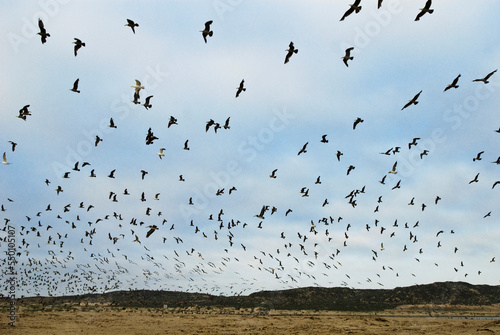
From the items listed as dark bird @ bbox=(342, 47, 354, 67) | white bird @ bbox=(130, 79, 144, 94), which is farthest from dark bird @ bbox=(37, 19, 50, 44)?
dark bird @ bbox=(342, 47, 354, 67)

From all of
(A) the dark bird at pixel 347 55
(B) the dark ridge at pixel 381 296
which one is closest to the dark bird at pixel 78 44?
(A) the dark bird at pixel 347 55

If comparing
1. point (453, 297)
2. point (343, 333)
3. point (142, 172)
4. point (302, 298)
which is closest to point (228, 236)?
point (142, 172)

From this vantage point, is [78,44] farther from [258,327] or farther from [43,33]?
[258,327]

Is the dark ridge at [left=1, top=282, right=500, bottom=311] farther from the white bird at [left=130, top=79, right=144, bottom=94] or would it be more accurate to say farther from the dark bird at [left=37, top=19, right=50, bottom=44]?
the dark bird at [left=37, top=19, right=50, bottom=44]

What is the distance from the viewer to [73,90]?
87.7 feet

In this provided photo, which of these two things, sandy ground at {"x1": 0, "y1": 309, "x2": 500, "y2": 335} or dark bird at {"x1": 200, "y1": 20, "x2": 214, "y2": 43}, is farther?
sandy ground at {"x1": 0, "y1": 309, "x2": 500, "y2": 335}

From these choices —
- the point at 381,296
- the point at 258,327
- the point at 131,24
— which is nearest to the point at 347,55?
the point at 131,24

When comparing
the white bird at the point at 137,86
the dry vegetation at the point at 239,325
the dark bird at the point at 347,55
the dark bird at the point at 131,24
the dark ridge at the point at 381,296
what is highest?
the dark bird at the point at 131,24

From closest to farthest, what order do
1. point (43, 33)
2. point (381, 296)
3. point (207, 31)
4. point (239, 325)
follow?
point (43, 33), point (207, 31), point (239, 325), point (381, 296)

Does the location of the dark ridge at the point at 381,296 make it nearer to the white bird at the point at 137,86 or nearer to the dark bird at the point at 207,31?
the white bird at the point at 137,86

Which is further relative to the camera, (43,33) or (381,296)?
(381,296)

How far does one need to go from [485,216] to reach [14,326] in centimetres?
4128

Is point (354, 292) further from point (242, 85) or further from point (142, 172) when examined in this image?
point (242, 85)

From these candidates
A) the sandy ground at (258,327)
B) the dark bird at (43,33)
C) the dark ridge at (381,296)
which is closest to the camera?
the dark bird at (43,33)
